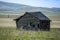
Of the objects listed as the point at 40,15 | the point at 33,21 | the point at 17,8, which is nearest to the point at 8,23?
the point at 17,8

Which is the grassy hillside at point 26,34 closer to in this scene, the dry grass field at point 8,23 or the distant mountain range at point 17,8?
the dry grass field at point 8,23

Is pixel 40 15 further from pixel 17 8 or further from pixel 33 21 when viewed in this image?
pixel 17 8

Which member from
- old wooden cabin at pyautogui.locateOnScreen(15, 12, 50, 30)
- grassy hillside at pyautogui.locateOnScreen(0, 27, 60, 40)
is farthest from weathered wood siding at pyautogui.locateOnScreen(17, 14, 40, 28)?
grassy hillside at pyautogui.locateOnScreen(0, 27, 60, 40)

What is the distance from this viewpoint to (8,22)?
9.33 ft

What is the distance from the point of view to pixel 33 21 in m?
2.83

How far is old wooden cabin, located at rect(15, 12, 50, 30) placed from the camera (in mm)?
2777

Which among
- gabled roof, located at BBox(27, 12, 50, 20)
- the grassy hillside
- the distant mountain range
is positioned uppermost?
the distant mountain range

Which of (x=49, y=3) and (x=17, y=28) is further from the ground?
(x=49, y=3)

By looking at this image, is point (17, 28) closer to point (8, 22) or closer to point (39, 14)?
point (8, 22)

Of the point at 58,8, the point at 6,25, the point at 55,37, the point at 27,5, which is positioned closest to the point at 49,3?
the point at 58,8

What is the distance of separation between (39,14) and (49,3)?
22 centimetres

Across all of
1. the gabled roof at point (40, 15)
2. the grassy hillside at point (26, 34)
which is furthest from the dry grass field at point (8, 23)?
the gabled roof at point (40, 15)

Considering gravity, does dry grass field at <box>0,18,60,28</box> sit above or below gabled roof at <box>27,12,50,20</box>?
below

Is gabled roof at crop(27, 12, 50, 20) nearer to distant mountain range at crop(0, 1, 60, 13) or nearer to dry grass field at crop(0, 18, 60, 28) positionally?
distant mountain range at crop(0, 1, 60, 13)
